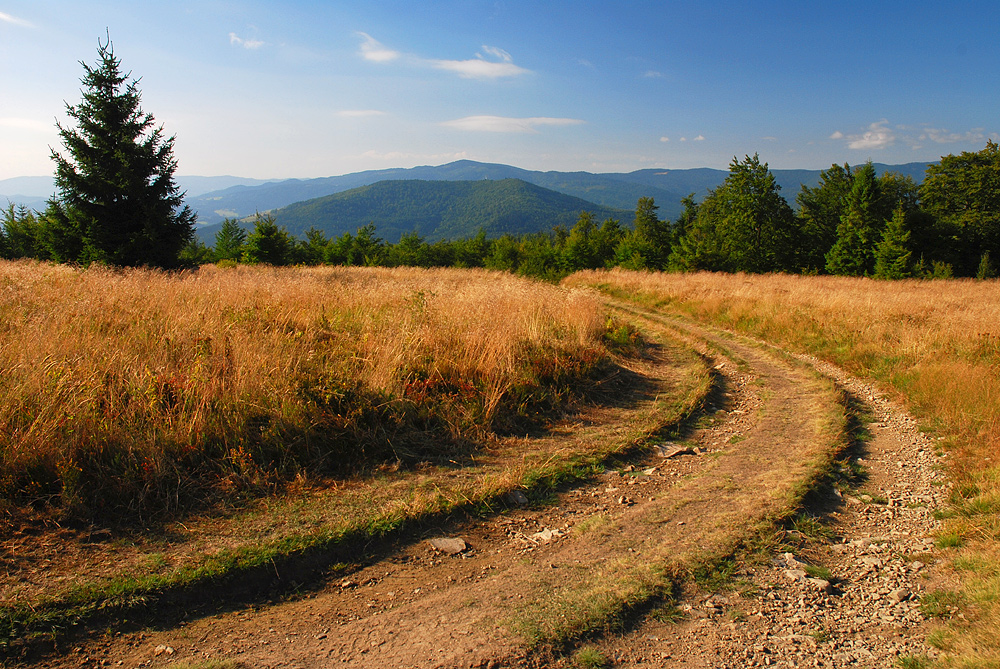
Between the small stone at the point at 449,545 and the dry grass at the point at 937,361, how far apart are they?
9.72ft

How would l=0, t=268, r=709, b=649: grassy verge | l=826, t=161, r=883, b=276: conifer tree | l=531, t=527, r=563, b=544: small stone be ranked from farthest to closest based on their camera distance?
1. l=826, t=161, r=883, b=276: conifer tree
2. l=531, t=527, r=563, b=544: small stone
3. l=0, t=268, r=709, b=649: grassy verge

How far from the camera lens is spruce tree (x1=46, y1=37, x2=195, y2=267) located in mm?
16297

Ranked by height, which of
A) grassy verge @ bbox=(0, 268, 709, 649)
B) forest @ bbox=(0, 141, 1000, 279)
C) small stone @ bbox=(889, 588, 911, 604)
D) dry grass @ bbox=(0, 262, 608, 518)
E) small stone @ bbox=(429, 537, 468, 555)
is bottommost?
small stone @ bbox=(889, 588, 911, 604)

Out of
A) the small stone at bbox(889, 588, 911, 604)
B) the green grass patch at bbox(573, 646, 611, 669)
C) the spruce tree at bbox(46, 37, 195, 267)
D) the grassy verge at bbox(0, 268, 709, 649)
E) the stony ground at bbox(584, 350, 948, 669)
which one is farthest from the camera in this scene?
the spruce tree at bbox(46, 37, 195, 267)

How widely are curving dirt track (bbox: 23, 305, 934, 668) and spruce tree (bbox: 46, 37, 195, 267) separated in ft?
60.9

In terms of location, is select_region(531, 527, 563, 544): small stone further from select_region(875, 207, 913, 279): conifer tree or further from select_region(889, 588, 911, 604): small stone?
select_region(875, 207, 913, 279): conifer tree

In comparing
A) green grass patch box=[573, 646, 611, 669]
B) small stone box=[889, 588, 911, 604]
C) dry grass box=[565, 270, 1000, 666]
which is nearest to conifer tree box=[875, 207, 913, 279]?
dry grass box=[565, 270, 1000, 666]

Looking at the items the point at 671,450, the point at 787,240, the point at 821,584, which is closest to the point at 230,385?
the point at 671,450

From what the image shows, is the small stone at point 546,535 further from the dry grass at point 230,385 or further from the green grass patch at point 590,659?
the dry grass at point 230,385

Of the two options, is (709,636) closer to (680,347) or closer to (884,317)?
(680,347)

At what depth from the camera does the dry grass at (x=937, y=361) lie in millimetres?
3330

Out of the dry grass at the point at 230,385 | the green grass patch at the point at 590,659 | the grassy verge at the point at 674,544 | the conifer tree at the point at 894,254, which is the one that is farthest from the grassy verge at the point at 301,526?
the conifer tree at the point at 894,254

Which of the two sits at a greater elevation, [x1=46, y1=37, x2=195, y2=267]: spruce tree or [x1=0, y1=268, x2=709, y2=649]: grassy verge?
[x1=46, y1=37, x2=195, y2=267]: spruce tree

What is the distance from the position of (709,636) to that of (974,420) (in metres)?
5.85
